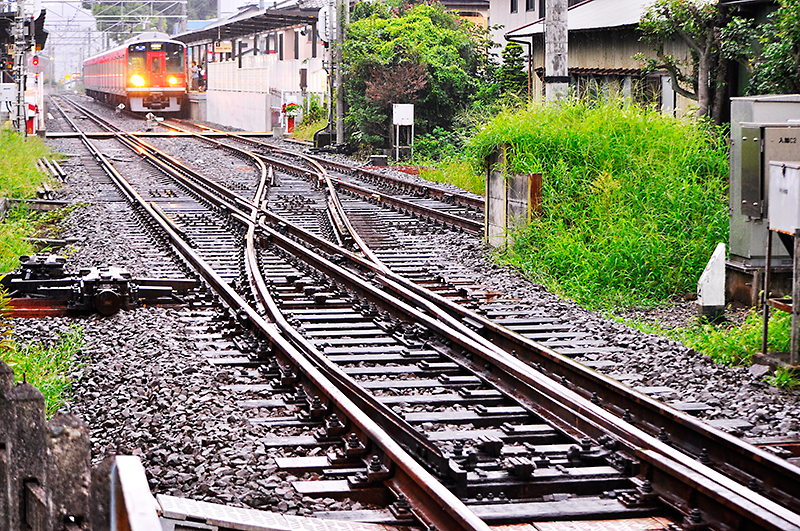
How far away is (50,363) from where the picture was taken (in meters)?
7.18

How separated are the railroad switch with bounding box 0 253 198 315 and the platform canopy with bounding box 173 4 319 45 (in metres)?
27.6

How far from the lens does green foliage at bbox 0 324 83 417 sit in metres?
6.29

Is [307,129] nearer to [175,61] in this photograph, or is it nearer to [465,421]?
[175,61]

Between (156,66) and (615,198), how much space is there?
1584 inches

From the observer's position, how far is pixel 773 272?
29.6ft

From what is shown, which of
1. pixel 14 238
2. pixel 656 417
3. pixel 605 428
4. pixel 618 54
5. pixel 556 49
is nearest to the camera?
pixel 605 428

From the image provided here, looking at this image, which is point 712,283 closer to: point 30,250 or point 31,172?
point 30,250

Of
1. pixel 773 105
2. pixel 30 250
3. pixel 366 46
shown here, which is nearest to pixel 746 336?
pixel 773 105

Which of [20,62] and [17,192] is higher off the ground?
[20,62]

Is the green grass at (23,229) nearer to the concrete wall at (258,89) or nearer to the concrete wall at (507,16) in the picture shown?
the concrete wall at (258,89)

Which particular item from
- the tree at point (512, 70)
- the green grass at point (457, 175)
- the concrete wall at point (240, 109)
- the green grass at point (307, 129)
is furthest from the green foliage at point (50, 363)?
the concrete wall at point (240, 109)

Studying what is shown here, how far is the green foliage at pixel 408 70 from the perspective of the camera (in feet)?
91.8

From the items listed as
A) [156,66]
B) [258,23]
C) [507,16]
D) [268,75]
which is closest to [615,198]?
[507,16]

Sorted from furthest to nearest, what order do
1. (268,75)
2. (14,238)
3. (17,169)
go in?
(268,75)
(17,169)
(14,238)
